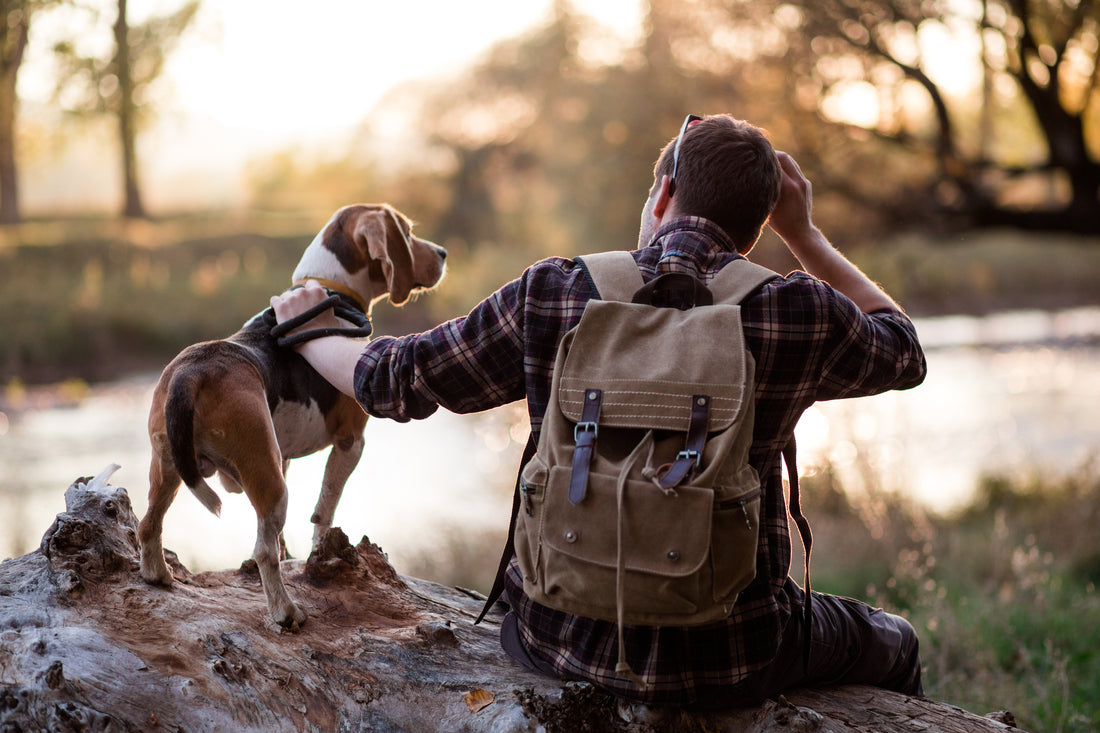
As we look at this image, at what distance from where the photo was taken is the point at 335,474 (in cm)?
327

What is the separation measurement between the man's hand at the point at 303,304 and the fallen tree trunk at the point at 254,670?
810 millimetres

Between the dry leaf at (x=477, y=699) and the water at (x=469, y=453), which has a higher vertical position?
the dry leaf at (x=477, y=699)

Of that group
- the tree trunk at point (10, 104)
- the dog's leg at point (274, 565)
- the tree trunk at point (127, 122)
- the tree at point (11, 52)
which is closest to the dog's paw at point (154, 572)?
the dog's leg at point (274, 565)

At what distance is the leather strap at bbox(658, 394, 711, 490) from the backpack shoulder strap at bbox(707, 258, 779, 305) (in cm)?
29

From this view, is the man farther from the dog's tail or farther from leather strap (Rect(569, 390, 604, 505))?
the dog's tail

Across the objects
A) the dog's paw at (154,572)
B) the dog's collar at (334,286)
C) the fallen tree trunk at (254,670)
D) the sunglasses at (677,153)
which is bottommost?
the fallen tree trunk at (254,670)

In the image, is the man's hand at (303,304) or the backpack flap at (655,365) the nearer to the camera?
the backpack flap at (655,365)

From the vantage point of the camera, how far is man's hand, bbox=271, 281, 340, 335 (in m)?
2.90

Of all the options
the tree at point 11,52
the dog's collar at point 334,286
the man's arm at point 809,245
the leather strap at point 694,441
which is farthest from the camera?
the tree at point 11,52

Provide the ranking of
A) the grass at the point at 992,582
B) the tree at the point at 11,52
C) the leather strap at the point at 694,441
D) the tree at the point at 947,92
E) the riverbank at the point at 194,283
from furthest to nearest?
1. the riverbank at the point at 194,283
2. the tree at the point at 11,52
3. the tree at the point at 947,92
4. the grass at the point at 992,582
5. the leather strap at the point at 694,441

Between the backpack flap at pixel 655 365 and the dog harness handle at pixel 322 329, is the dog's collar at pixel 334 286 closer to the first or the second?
the dog harness handle at pixel 322 329

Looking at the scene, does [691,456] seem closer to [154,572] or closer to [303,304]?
[303,304]

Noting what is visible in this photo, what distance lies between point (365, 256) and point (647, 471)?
159 centimetres

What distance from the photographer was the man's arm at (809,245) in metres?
2.59
